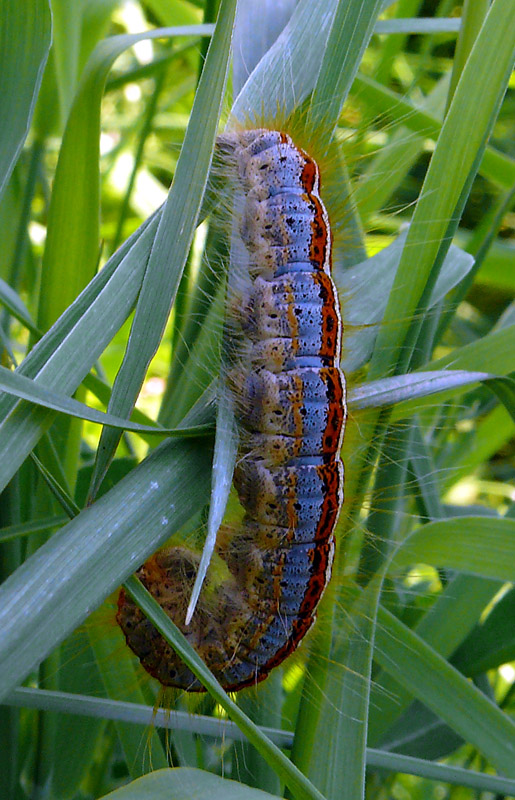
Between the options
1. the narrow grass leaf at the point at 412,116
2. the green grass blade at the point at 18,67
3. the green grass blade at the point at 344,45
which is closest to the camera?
the green grass blade at the point at 18,67

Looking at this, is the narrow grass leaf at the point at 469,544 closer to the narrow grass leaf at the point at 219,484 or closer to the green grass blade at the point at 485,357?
the green grass blade at the point at 485,357

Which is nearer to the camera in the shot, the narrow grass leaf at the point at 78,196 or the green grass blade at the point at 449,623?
the narrow grass leaf at the point at 78,196

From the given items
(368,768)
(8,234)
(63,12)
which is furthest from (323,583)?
(63,12)

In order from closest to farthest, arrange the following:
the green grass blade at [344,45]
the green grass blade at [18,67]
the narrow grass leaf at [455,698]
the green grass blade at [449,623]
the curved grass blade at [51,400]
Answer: the curved grass blade at [51,400] → the green grass blade at [18,67] → the green grass blade at [344,45] → the narrow grass leaf at [455,698] → the green grass blade at [449,623]

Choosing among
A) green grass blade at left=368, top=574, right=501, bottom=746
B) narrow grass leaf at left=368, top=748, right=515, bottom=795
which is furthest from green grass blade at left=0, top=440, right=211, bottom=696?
green grass blade at left=368, top=574, right=501, bottom=746

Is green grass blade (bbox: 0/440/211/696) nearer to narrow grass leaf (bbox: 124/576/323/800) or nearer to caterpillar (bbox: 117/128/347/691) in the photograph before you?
narrow grass leaf (bbox: 124/576/323/800)

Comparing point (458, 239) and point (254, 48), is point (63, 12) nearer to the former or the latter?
point (254, 48)

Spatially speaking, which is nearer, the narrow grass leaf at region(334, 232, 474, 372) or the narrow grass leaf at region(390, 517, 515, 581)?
the narrow grass leaf at region(390, 517, 515, 581)

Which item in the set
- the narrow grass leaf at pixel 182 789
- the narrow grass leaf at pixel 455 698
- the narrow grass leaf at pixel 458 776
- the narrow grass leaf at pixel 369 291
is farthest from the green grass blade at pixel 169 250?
the narrow grass leaf at pixel 458 776

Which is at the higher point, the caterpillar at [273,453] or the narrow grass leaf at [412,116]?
the narrow grass leaf at [412,116]

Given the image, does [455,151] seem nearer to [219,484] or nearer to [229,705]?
[219,484]
